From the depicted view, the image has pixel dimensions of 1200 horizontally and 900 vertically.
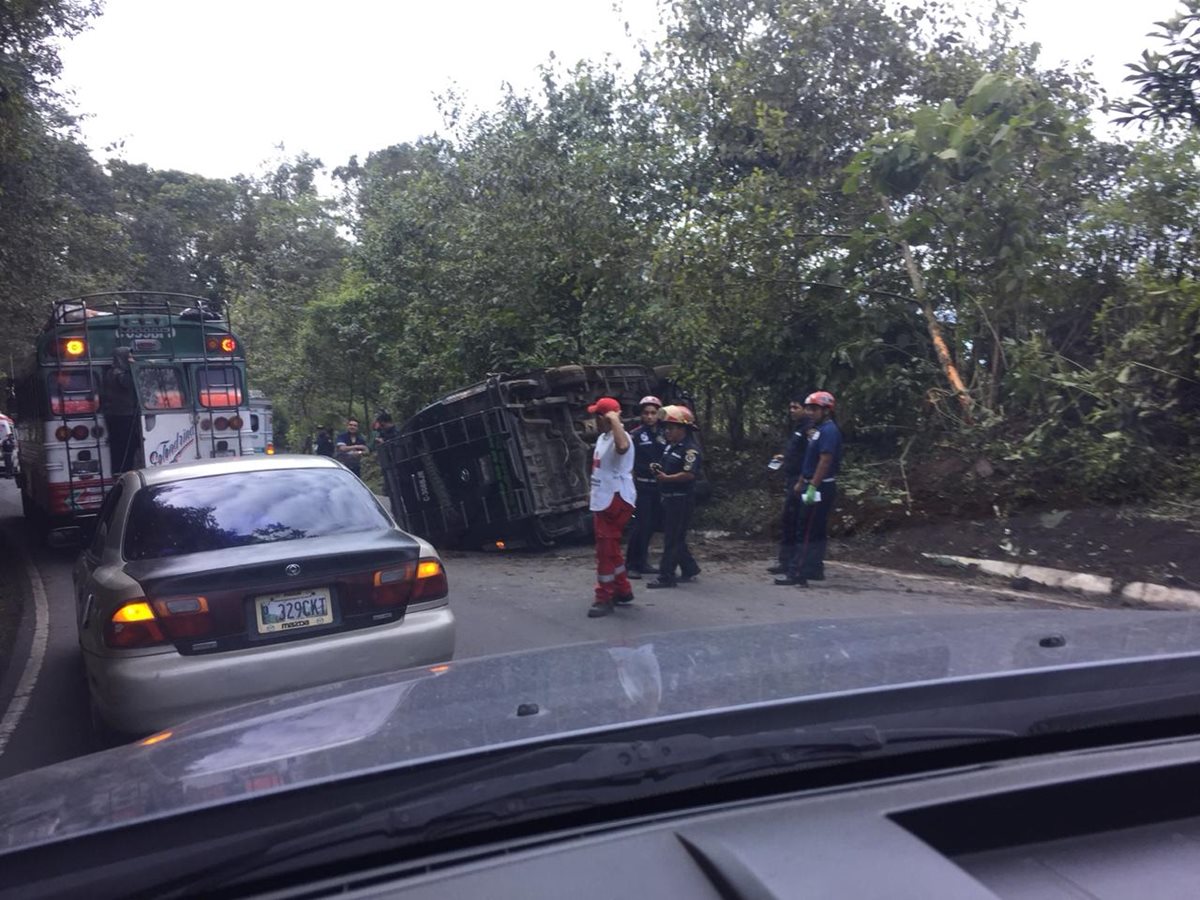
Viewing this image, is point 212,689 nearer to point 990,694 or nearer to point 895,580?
point 990,694

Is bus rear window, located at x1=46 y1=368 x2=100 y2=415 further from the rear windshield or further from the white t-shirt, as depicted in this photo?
the rear windshield

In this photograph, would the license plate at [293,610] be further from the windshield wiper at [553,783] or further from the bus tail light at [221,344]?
the bus tail light at [221,344]

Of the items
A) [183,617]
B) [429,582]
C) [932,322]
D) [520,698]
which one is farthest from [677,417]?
[520,698]

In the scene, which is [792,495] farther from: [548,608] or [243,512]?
[243,512]

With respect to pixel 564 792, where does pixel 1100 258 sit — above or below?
above

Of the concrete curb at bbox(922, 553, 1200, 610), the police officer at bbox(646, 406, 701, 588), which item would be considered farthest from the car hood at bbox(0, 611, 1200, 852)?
the police officer at bbox(646, 406, 701, 588)

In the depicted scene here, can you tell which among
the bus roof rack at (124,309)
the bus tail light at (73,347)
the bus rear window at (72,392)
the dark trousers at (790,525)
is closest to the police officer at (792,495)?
the dark trousers at (790,525)

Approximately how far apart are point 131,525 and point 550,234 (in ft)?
37.6

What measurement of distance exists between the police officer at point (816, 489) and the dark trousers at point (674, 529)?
3.42 feet

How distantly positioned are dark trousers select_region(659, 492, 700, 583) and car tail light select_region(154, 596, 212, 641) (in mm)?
5330

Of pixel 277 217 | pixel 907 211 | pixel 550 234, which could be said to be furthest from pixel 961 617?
pixel 277 217

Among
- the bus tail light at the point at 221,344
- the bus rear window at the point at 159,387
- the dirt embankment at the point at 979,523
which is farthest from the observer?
the bus tail light at the point at 221,344

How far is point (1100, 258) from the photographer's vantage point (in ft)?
41.4

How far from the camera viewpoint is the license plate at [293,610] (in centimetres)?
542
